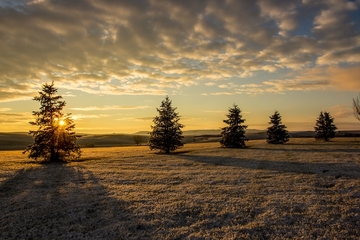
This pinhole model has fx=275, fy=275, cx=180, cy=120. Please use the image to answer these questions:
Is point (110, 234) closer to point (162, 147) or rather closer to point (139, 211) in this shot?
point (139, 211)

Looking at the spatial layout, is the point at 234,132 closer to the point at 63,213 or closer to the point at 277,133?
the point at 277,133

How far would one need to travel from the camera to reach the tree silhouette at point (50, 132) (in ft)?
121

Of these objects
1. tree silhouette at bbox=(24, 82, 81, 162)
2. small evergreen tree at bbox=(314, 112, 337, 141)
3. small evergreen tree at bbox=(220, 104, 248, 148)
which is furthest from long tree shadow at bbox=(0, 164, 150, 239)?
small evergreen tree at bbox=(314, 112, 337, 141)

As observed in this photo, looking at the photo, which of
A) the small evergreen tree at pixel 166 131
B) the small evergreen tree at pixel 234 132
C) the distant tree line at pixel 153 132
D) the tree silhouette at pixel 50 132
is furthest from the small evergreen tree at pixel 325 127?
the tree silhouette at pixel 50 132

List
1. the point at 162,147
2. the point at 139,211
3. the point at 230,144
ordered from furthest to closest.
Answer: the point at 230,144 → the point at 162,147 → the point at 139,211

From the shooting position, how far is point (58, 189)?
18.4 metres

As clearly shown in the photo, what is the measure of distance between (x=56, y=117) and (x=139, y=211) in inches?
1164

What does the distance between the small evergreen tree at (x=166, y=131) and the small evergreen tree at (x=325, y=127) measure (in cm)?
4740

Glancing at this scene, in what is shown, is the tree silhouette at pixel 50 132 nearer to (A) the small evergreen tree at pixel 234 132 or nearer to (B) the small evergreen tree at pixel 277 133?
(A) the small evergreen tree at pixel 234 132

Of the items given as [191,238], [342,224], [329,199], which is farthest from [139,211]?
[329,199]

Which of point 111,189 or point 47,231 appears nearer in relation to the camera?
point 47,231

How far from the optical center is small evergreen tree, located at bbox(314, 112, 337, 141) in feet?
250

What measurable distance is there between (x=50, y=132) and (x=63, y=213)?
2736 cm

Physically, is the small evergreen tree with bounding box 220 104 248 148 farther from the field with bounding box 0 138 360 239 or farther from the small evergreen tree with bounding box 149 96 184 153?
the field with bounding box 0 138 360 239
